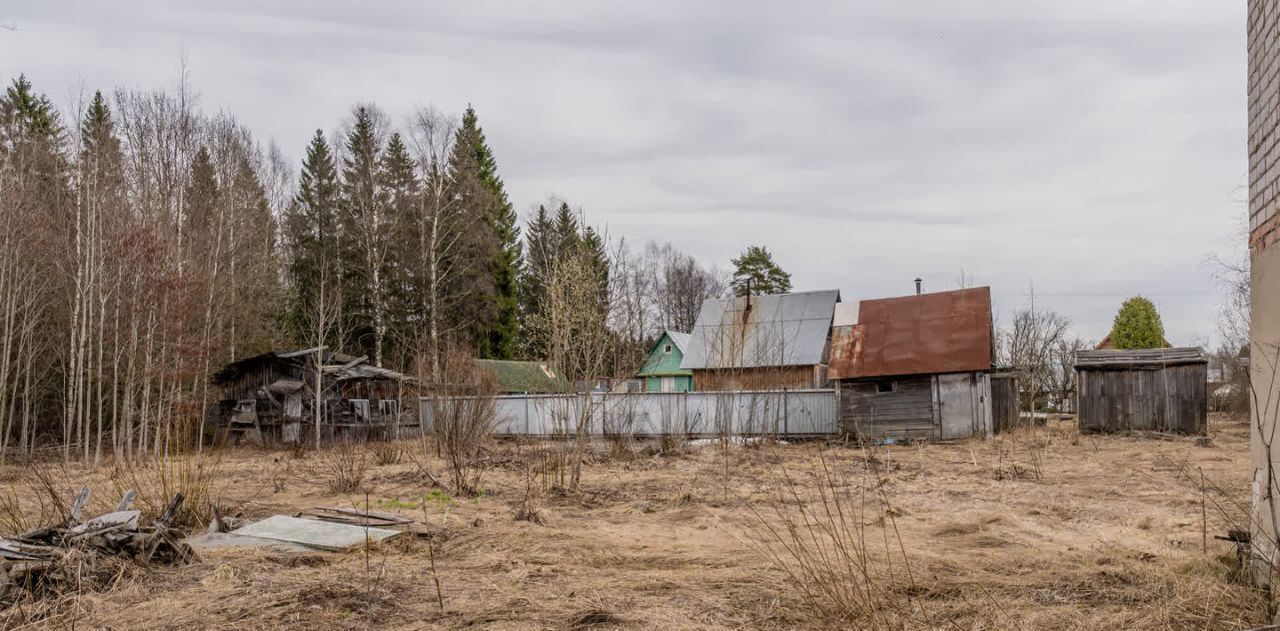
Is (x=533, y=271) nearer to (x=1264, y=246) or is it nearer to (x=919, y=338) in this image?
(x=919, y=338)

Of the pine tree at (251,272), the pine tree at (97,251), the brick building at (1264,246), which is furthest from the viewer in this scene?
the pine tree at (251,272)

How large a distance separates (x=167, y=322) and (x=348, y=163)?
14.8m

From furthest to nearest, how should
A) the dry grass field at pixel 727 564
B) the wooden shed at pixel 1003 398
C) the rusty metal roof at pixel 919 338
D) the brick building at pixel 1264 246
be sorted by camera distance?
the wooden shed at pixel 1003 398, the rusty metal roof at pixel 919 338, the dry grass field at pixel 727 564, the brick building at pixel 1264 246

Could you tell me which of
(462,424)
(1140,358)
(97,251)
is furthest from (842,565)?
(97,251)

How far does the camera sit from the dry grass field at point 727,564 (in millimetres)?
5047

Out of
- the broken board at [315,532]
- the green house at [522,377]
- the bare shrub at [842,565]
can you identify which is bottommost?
the broken board at [315,532]

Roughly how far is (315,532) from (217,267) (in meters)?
19.1

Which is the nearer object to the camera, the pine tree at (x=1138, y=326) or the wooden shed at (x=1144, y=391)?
the wooden shed at (x=1144, y=391)

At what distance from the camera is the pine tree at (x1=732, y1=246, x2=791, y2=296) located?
50.0 meters

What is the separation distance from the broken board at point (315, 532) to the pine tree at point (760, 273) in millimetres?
42346

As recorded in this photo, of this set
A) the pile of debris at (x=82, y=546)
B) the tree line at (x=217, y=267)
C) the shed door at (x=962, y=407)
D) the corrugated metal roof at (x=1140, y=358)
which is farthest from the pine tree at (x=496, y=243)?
the pile of debris at (x=82, y=546)

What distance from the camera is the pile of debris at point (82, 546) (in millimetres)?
6105

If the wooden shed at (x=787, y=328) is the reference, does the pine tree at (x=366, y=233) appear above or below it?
above

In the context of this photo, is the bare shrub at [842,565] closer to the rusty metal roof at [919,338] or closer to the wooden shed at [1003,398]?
the rusty metal roof at [919,338]
